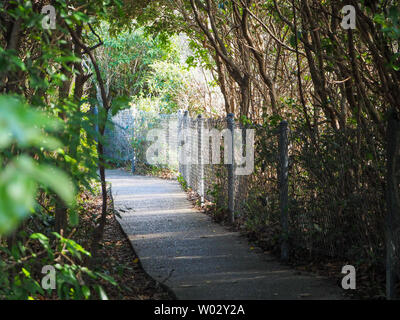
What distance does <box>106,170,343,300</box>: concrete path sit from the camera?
5.19 metres

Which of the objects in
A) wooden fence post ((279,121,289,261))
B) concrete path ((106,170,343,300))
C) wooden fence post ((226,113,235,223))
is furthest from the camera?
wooden fence post ((226,113,235,223))

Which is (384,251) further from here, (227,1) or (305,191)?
(227,1)

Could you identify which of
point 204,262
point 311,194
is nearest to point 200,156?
point 204,262

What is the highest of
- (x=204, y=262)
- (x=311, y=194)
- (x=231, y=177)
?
(x=231, y=177)

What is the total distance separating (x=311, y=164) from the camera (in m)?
6.19

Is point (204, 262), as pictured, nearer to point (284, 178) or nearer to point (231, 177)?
point (284, 178)

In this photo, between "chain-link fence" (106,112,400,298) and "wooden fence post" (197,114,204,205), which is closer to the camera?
"chain-link fence" (106,112,400,298)

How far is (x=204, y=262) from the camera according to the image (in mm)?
6438

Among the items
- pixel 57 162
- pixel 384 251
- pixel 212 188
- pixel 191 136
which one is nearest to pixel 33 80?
pixel 57 162

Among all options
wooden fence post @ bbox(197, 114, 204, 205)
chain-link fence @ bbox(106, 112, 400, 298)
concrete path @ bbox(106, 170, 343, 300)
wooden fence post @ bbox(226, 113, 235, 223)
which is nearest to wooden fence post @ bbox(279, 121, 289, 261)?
chain-link fence @ bbox(106, 112, 400, 298)

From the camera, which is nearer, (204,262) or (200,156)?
(204,262)

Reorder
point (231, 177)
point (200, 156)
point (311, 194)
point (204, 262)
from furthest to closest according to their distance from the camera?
point (200, 156) → point (231, 177) → point (204, 262) → point (311, 194)

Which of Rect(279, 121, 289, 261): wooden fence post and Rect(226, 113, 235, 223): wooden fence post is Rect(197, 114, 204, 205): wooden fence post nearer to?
Rect(226, 113, 235, 223): wooden fence post

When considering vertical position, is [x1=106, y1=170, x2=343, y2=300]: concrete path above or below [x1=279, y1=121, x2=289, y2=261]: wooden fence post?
below
